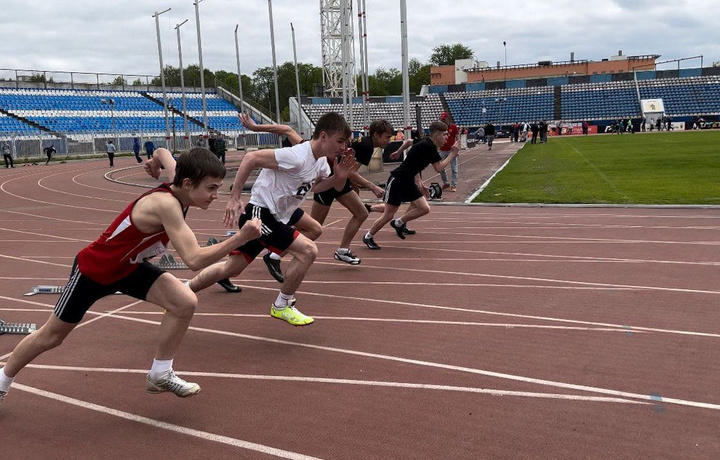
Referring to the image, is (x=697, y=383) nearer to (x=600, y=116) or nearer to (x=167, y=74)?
(x=600, y=116)

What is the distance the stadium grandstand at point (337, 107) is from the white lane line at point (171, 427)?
137 feet

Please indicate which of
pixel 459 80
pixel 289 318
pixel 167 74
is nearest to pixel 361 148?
pixel 289 318

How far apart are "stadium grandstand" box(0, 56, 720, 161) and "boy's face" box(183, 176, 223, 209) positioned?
41.8 metres

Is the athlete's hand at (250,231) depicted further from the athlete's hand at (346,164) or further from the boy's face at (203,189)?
the athlete's hand at (346,164)

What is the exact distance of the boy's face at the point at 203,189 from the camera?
3.74 meters

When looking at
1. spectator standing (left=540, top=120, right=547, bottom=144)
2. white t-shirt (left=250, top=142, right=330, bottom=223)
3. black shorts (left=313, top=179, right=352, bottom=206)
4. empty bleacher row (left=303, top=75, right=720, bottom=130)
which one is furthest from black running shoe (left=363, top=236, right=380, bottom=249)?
empty bleacher row (left=303, top=75, right=720, bottom=130)

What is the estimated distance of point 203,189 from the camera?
12.3 ft

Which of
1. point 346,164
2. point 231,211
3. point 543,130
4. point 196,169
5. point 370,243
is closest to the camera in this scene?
point 196,169

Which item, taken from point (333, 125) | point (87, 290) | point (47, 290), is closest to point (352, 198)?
point (333, 125)

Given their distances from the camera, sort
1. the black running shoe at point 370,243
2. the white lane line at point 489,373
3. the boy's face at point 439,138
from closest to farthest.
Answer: the white lane line at point 489,373, the black running shoe at point 370,243, the boy's face at point 439,138

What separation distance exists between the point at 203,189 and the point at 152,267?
2.13 feet

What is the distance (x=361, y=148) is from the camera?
8867 millimetres

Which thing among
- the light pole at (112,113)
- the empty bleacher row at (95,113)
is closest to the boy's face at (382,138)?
the empty bleacher row at (95,113)

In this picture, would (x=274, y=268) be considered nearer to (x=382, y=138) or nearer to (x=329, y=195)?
(x=329, y=195)
